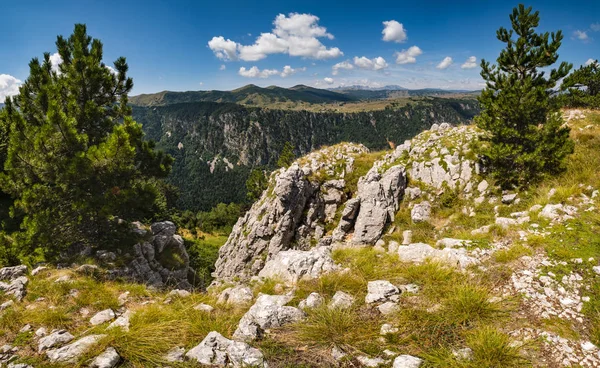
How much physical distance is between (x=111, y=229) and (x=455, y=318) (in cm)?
1601

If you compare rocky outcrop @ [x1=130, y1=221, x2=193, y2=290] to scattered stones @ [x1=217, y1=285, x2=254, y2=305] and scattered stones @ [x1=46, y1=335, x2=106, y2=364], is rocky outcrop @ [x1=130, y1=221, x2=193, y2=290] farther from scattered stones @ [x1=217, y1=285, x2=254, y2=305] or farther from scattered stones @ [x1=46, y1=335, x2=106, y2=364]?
scattered stones @ [x1=46, y1=335, x2=106, y2=364]

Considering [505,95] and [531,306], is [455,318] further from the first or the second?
[505,95]

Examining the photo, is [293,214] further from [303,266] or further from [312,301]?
[312,301]

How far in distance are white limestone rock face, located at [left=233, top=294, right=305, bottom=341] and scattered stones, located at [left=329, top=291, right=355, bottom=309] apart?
2.41ft

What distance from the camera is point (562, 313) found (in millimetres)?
4844

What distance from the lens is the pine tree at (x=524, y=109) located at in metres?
13.2

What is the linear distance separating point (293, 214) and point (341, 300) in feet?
62.7

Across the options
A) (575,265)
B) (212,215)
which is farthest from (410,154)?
(212,215)

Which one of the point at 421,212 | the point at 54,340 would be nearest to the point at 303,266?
the point at 54,340

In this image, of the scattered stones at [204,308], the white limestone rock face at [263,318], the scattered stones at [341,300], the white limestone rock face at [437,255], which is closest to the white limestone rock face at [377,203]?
the white limestone rock face at [437,255]

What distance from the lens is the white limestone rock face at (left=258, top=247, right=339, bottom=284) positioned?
7730mm

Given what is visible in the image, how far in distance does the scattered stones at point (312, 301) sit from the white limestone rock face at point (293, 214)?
16825 millimetres

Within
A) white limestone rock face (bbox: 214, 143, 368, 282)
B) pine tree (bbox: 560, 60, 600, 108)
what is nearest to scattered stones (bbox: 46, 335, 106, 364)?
white limestone rock face (bbox: 214, 143, 368, 282)

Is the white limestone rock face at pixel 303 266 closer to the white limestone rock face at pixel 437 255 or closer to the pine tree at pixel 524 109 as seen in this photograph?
the white limestone rock face at pixel 437 255
